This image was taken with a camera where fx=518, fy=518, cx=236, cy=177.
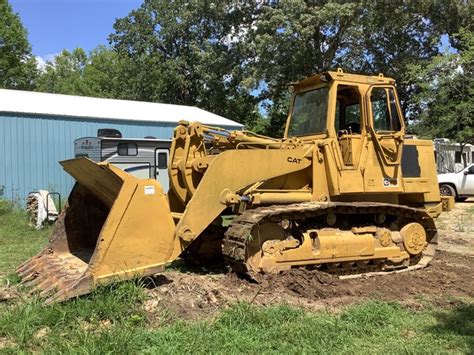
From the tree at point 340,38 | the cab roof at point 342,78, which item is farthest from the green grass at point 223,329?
the tree at point 340,38

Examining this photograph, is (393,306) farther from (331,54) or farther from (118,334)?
(331,54)

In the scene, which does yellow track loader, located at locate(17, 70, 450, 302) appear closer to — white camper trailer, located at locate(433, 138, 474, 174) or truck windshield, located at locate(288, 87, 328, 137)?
truck windshield, located at locate(288, 87, 328, 137)

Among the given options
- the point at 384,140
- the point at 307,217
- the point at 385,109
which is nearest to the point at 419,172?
the point at 384,140

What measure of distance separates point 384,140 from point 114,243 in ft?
14.5

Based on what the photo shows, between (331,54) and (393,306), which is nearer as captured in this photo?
(393,306)

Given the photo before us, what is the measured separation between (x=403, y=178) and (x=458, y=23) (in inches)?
878

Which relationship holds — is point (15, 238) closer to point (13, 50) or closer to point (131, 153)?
point (131, 153)

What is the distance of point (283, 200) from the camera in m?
7.30

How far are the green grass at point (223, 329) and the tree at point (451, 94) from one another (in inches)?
718

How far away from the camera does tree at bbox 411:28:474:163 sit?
22.2 metres

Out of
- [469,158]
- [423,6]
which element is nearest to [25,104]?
[423,6]

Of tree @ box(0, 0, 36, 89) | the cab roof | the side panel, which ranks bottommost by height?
the side panel

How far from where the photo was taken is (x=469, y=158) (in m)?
29.3

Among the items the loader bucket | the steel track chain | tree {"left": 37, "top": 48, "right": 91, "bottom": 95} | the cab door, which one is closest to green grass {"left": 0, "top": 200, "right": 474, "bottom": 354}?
the loader bucket
